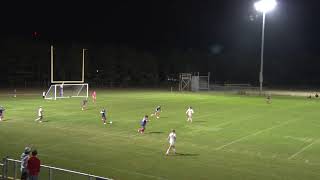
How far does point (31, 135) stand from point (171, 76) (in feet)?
325

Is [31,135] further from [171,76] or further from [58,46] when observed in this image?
[171,76]

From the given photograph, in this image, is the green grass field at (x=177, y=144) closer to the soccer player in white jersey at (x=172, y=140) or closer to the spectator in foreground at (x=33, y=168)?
the soccer player in white jersey at (x=172, y=140)

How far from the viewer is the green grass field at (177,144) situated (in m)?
20.4

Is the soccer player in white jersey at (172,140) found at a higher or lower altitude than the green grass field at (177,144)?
higher

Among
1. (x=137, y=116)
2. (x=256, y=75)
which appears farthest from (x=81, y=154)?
(x=256, y=75)

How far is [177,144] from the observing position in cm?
2714

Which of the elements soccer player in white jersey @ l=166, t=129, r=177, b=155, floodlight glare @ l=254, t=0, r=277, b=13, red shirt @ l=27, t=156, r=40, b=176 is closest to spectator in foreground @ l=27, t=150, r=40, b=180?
red shirt @ l=27, t=156, r=40, b=176

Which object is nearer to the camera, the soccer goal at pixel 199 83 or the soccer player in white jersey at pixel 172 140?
the soccer player in white jersey at pixel 172 140

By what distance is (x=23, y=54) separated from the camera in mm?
105500

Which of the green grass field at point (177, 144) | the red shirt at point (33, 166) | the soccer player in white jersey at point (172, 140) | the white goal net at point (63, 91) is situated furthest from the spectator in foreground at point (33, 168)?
the white goal net at point (63, 91)

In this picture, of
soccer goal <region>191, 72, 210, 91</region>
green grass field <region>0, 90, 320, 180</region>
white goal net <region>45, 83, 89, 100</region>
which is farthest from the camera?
soccer goal <region>191, 72, 210, 91</region>

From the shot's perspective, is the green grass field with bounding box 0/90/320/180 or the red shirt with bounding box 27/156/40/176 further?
the green grass field with bounding box 0/90/320/180

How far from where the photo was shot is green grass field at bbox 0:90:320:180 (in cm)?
2044

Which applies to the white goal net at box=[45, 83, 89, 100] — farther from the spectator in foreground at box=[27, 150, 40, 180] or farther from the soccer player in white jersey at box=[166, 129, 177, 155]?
the spectator in foreground at box=[27, 150, 40, 180]
